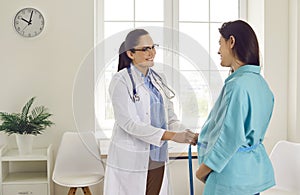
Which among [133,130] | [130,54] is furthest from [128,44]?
[133,130]

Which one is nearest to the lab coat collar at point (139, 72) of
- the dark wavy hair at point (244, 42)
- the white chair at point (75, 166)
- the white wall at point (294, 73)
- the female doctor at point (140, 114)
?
the female doctor at point (140, 114)

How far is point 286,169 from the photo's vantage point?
299cm

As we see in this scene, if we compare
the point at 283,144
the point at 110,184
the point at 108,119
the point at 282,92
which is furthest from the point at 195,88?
the point at 282,92

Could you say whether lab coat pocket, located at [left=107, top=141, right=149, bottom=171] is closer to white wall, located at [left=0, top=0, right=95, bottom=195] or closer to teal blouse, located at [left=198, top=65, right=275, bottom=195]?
teal blouse, located at [left=198, top=65, right=275, bottom=195]

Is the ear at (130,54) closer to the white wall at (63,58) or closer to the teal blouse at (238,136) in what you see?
the teal blouse at (238,136)

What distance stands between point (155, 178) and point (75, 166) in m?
1.20

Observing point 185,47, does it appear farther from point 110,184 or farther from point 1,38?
point 1,38

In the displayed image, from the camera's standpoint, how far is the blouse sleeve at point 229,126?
1774mm

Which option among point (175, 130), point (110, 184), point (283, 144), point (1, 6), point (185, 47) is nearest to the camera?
point (185, 47)

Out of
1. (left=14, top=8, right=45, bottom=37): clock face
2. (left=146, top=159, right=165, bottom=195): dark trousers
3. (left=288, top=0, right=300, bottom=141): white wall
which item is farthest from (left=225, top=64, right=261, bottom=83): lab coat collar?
(left=14, top=8, right=45, bottom=37): clock face

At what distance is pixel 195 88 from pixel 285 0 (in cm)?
184

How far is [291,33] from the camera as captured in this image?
133 inches

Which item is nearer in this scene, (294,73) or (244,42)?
(244,42)

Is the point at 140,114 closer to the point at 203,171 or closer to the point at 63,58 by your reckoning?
the point at 203,171
